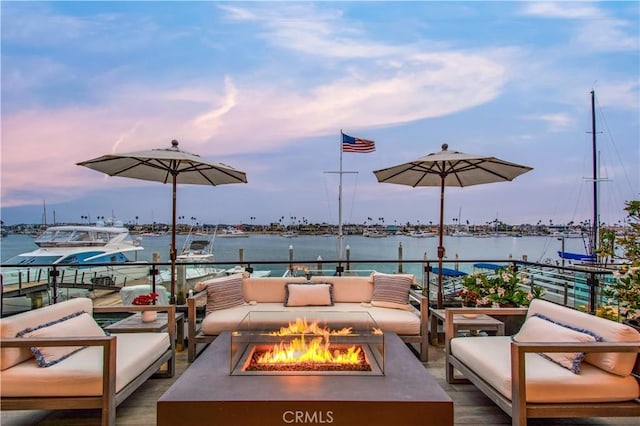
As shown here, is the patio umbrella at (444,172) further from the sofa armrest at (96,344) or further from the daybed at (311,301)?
the sofa armrest at (96,344)

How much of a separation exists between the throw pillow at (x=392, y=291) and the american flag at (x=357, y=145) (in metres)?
4.90

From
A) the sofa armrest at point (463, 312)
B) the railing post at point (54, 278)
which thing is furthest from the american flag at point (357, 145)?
the railing post at point (54, 278)

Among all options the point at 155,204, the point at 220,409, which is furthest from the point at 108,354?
the point at 155,204

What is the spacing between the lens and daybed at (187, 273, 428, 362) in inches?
150

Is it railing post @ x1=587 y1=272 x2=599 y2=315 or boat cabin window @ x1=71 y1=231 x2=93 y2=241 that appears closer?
railing post @ x1=587 y1=272 x2=599 y2=315

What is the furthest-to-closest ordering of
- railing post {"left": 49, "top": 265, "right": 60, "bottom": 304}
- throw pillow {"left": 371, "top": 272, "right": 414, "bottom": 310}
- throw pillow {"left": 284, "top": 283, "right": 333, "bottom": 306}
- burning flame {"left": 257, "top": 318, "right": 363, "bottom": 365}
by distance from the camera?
railing post {"left": 49, "top": 265, "right": 60, "bottom": 304}, throw pillow {"left": 284, "top": 283, "right": 333, "bottom": 306}, throw pillow {"left": 371, "top": 272, "right": 414, "bottom": 310}, burning flame {"left": 257, "top": 318, "right": 363, "bottom": 365}

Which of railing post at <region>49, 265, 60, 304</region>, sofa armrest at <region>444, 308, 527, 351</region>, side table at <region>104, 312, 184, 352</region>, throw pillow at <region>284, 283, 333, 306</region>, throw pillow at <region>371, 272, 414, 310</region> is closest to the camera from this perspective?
sofa armrest at <region>444, 308, 527, 351</region>

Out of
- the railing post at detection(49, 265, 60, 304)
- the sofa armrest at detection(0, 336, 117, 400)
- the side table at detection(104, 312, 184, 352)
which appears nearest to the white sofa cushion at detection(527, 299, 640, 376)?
the sofa armrest at detection(0, 336, 117, 400)

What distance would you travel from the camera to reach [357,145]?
8789mm

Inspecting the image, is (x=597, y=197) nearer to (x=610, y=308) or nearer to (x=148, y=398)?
(x=610, y=308)

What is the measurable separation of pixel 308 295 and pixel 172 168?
2.41m

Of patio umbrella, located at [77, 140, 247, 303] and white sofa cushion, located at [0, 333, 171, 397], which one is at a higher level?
patio umbrella, located at [77, 140, 247, 303]

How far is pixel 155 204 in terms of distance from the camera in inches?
634

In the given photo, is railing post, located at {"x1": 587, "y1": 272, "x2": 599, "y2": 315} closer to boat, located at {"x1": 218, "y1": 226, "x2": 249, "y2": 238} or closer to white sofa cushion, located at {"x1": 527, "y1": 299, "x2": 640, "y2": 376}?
white sofa cushion, located at {"x1": 527, "y1": 299, "x2": 640, "y2": 376}
